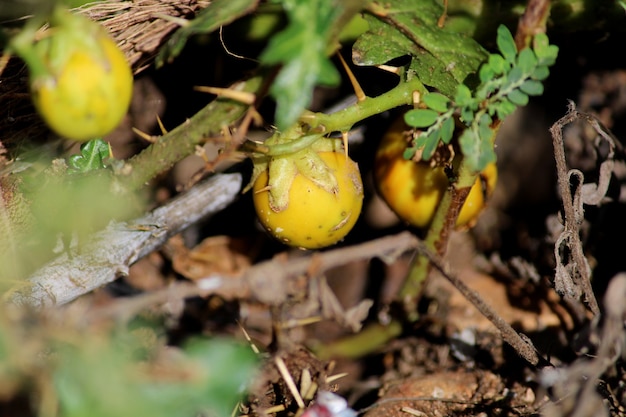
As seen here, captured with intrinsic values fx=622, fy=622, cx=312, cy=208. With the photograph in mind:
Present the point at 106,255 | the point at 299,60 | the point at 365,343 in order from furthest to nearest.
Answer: the point at 365,343 → the point at 106,255 → the point at 299,60

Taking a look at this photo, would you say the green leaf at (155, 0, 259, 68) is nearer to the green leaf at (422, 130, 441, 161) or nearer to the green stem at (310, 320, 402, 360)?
the green leaf at (422, 130, 441, 161)

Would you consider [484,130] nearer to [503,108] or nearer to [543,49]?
[503,108]

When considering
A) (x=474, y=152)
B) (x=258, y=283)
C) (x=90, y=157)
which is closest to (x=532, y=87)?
(x=474, y=152)

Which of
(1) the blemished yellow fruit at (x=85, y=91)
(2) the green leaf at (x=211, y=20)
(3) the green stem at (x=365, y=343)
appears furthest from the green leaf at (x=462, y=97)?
(3) the green stem at (x=365, y=343)

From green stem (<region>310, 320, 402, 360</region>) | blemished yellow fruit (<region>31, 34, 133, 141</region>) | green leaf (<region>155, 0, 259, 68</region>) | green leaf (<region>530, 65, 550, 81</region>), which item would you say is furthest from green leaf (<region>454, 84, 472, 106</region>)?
green stem (<region>310, 320, 402, 360</region>)

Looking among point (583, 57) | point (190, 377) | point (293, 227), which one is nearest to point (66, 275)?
point (293, 227)

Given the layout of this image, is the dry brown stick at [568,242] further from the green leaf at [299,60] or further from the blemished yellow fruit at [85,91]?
the blemished yellow fruit at [85,91]
